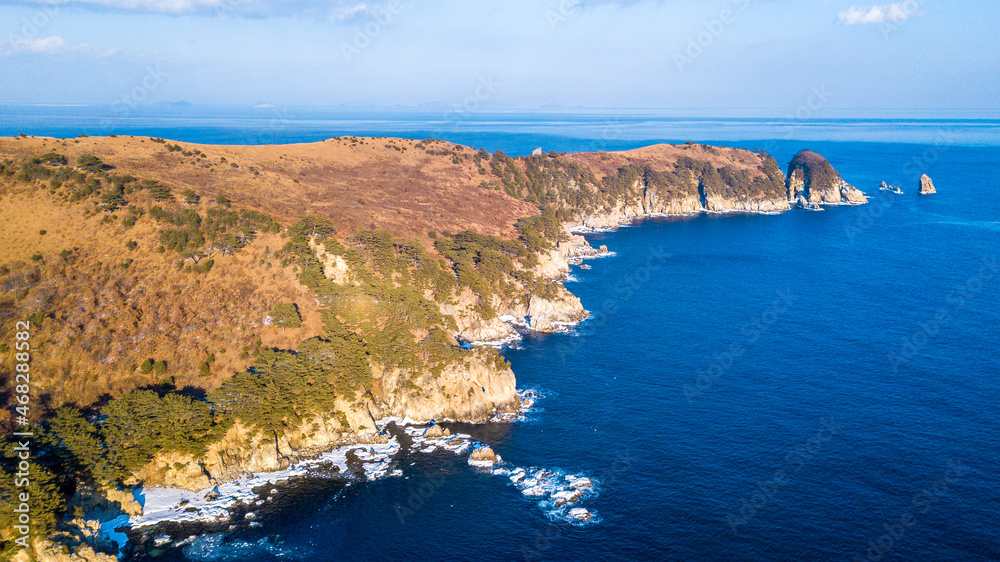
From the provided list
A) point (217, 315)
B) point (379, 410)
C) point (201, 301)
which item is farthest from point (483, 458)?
point (201, 301)

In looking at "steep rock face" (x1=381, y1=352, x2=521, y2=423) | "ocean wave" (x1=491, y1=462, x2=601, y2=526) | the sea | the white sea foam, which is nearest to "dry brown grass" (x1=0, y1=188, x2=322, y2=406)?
the white sea foam

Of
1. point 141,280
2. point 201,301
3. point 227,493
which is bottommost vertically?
point 227,493

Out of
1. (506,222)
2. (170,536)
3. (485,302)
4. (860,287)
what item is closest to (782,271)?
(860,287)

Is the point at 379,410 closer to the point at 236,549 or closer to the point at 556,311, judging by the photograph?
A: the point at 236,549

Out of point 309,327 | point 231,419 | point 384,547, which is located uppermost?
point 309,327

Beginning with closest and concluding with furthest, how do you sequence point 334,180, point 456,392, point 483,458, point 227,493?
point 227,493
point 483,458
point 456,392
point 334,180

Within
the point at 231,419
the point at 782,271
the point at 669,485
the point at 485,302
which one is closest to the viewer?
the point at 669,485

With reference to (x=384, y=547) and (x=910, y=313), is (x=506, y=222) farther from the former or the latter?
(x=384, y=547)

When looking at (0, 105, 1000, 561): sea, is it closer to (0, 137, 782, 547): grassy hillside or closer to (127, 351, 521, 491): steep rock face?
(127, 351, 521, 491): steep rock face
